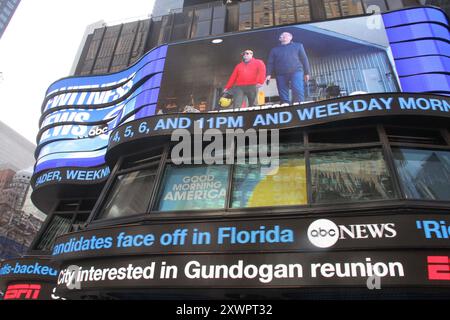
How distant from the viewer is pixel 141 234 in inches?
311

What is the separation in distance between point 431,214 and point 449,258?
84 centimetres

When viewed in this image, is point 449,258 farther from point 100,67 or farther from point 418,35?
point 100,67

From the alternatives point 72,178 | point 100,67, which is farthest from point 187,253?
point 100,67

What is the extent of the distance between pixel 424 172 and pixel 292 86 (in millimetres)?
Result: 7330

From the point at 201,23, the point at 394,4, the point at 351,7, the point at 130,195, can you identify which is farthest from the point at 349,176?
the point at 201,23

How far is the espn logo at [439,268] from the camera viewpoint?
600 cm

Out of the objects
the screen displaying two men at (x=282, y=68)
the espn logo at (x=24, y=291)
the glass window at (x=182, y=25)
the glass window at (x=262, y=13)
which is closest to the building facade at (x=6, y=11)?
the glass window at (x=182, y=25)

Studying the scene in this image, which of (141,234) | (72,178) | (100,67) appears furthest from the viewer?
(100,67)

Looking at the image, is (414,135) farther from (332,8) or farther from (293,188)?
(332,8)

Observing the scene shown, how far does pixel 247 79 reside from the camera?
14789mm

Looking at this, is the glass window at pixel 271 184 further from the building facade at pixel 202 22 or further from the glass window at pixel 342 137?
the building facade at pixel 202 22

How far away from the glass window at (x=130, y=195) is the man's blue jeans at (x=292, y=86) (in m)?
6.78

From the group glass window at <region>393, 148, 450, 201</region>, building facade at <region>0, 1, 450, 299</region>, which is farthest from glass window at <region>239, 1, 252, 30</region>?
glass window at <region>393, 148, 450, 201</region>
